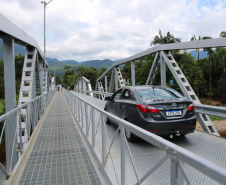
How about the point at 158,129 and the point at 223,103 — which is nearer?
the point at 158,129

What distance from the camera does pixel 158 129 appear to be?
433cm

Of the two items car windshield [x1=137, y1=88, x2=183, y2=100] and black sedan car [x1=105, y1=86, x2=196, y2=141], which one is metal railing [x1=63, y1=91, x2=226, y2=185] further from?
car windshield [x1=137, y1=88, x2=183, y2=100]

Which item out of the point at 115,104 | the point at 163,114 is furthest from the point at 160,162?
the point at 115,104

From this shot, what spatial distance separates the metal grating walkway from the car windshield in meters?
2.04

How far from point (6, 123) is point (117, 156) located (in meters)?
2.16

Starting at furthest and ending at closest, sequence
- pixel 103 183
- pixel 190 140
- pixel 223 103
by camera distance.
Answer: pixel 223 103 < pixel 190 140 < pixel 103 183

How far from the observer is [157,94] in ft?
16.8

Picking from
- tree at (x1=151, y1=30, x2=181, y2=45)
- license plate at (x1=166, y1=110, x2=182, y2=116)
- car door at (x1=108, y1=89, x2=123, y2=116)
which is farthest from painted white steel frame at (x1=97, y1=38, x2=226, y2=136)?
tree at (x1=151, y1=30, x2=181, y2=45)

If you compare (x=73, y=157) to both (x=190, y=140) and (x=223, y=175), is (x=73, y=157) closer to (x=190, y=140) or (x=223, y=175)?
(x=190, y=140)

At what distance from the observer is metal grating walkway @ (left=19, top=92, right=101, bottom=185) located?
3488mm

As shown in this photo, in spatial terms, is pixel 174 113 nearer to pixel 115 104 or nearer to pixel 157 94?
pixel 157 94

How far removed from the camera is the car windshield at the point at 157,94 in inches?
195

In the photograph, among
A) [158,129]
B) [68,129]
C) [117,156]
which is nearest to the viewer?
[117,156]

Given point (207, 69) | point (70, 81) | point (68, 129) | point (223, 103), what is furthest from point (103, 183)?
point (70, 81)
